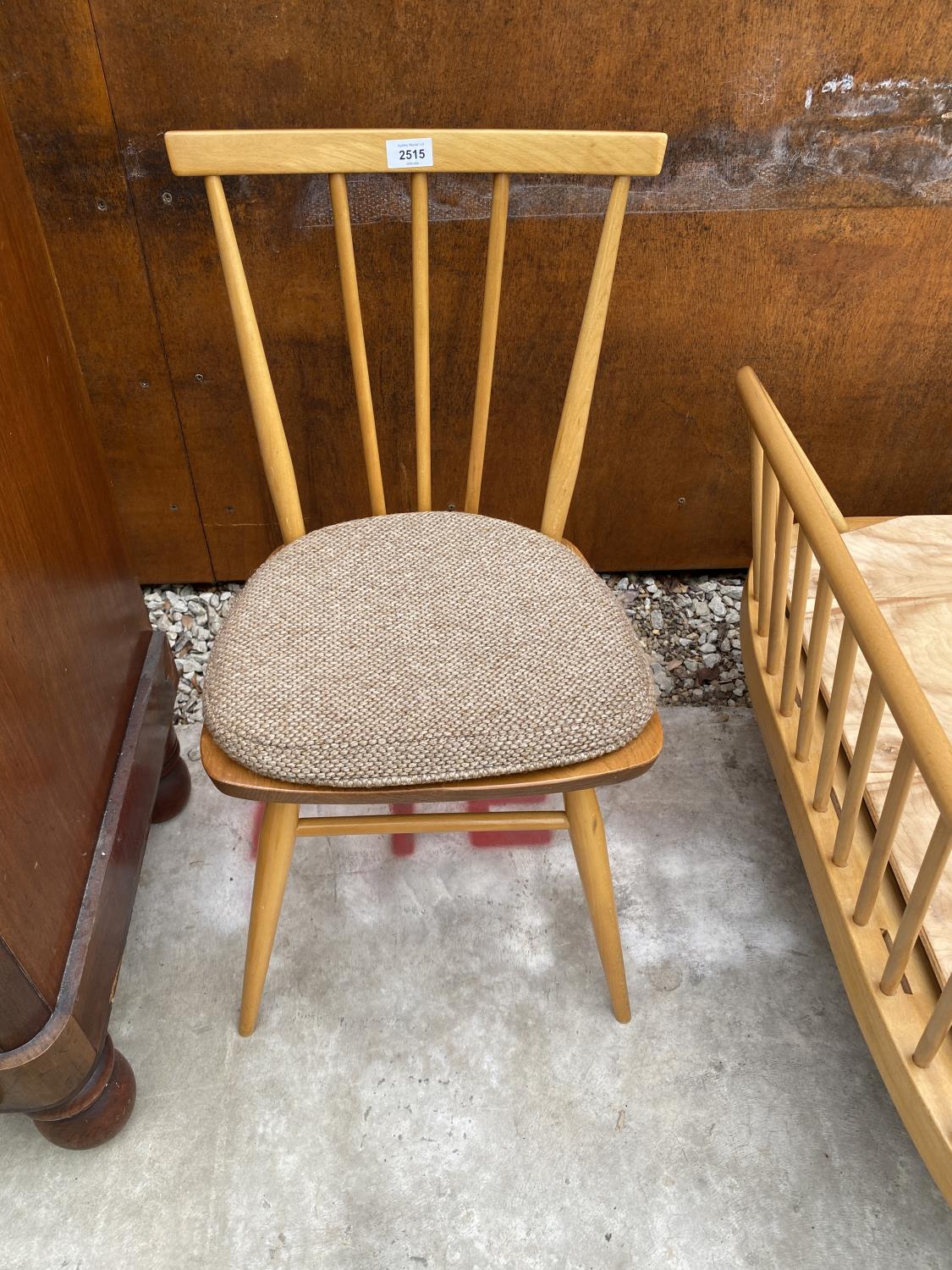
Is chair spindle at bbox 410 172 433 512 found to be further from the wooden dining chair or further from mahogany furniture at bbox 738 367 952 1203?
mahogany furniture at bbox 738 367 952 1203

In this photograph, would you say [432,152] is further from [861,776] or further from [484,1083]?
[484,1083]

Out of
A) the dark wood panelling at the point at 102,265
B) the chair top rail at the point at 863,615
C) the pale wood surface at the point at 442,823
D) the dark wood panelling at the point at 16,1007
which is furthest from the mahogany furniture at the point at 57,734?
the chair top rail at the point at 863,615

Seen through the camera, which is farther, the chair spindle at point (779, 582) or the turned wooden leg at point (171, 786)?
the turned wooden leg at point (171, 786)

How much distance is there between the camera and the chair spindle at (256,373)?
40.2 inches

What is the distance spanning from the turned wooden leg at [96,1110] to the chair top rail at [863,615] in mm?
899

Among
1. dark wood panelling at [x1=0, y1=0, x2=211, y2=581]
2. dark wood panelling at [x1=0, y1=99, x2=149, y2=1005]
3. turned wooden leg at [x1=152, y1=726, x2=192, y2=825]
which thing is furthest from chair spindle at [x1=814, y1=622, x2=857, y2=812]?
dark wood panelling at [x1=0, y1=0, x2=211, y2=581]

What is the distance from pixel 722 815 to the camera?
1.45 m

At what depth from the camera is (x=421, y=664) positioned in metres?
0.94

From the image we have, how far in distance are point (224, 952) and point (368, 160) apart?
1022mm

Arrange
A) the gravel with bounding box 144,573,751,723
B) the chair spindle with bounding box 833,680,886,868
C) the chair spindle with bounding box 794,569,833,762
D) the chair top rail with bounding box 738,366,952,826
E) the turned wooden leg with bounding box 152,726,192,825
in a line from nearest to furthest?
the chair top rail with bounding box 738,366,952,826 → the chair spindle with bounding box 833,680,886,868 → the chair spindle with bounding box 794,569,833,762 → the turned wooden leg with bounding box 152,726,192,825 → the gravel with bounding box 144,573,751,723

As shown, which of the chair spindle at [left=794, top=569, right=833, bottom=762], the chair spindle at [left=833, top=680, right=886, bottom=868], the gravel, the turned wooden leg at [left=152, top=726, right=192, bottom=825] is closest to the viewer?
the chair spindle at [left=833, top=680, right=886, bottom=868]

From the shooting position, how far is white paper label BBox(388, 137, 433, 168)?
39.9 inches

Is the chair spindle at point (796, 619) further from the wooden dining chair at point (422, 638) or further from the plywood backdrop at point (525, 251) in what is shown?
the plywood backdrop at point (525, 251)

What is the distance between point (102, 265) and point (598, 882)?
112cm
